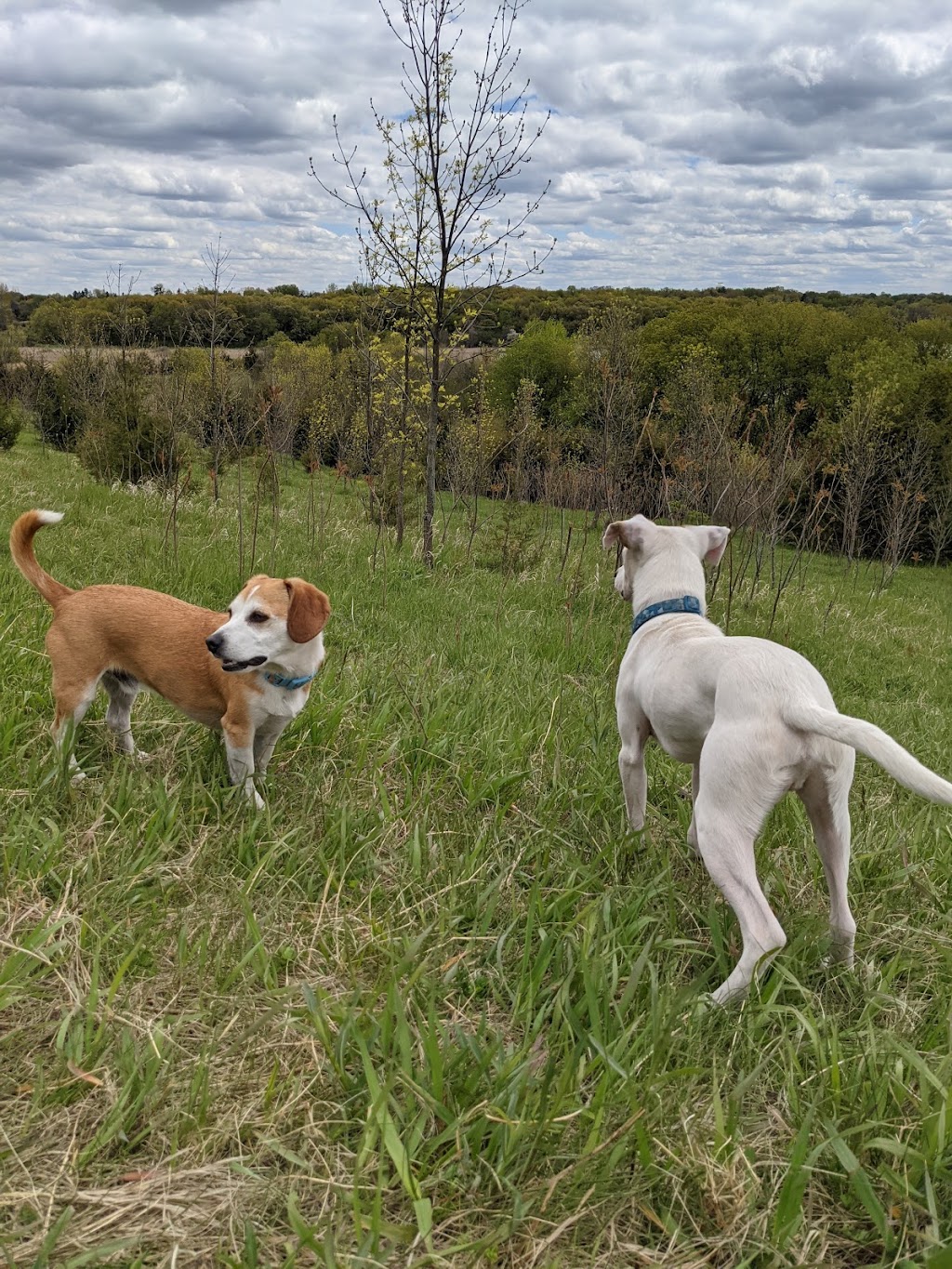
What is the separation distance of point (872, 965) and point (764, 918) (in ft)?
2.09

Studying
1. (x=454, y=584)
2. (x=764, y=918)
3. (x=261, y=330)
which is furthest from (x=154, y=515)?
(x=261, y=330)

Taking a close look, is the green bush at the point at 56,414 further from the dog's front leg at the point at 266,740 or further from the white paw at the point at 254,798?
the white paw at the point at 254,798

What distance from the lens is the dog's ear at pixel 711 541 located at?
4.39m

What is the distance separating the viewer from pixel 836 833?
10.0ft

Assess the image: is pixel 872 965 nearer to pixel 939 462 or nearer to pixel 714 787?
pixel 714 787

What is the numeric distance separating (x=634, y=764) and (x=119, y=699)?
2.56 m

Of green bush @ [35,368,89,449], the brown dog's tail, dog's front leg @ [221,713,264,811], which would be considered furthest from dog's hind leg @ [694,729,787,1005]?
green bush @ [35,368,89,449]

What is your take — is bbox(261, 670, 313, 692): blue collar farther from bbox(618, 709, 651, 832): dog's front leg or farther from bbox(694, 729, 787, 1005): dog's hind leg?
bbox(694, 729, 787, 1005): dog's hind leg

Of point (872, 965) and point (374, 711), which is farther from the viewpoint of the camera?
point (374, 711)

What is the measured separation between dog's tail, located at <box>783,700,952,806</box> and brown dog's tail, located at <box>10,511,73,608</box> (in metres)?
3.29

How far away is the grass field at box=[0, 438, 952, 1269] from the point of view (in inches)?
79.7

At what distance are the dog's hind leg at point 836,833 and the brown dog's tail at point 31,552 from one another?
3398mm

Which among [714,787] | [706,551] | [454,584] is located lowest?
[454,584]

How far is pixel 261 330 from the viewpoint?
31.8 metres
